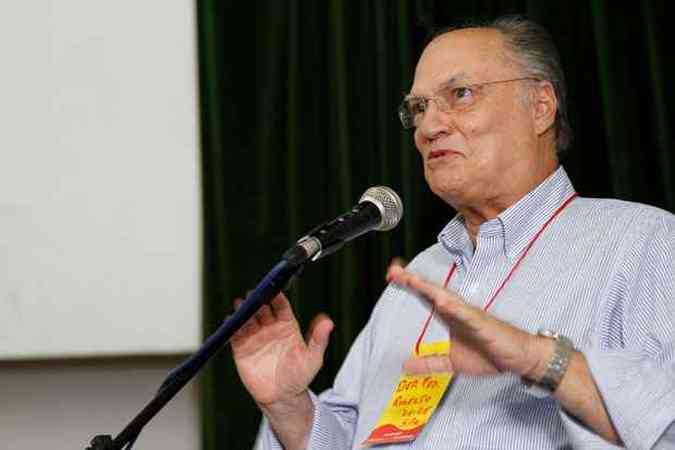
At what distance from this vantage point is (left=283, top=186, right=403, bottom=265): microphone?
4.84ft

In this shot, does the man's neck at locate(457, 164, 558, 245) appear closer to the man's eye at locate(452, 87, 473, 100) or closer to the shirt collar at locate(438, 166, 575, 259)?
A: the shirt collar at locate(438, 166, 575, 259)

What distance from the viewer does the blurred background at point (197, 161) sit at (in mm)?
2652

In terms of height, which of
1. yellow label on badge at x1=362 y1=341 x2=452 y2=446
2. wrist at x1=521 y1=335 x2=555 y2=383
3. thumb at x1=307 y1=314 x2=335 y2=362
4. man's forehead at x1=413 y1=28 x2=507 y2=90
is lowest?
yellow label on badge at x1=362 y1=341 x2=452 y2=446

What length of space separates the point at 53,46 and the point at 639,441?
191 cm

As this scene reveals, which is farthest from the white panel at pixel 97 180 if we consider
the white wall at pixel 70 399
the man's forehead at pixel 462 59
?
the man's forehead at pixel 462 59

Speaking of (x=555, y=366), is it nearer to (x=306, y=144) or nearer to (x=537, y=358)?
(x=537, y=358)

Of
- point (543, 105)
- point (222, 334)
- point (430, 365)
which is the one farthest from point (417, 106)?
point (222, 334)

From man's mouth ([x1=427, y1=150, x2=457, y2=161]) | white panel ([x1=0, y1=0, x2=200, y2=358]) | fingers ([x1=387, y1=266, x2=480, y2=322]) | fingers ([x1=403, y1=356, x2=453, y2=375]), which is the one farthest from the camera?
white panel ([x1=0, y1=0, x2=200, y2=358])

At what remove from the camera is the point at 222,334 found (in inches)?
57.4

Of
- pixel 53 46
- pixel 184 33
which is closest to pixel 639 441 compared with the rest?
pixel 184 33

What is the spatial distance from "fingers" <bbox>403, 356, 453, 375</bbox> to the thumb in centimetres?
29

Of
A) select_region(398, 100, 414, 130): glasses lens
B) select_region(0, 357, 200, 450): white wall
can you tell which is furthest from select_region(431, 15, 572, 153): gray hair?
select_region(0, 357, 200, 450): white wall

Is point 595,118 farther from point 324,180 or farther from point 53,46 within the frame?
point 53,46

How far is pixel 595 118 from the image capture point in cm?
257
